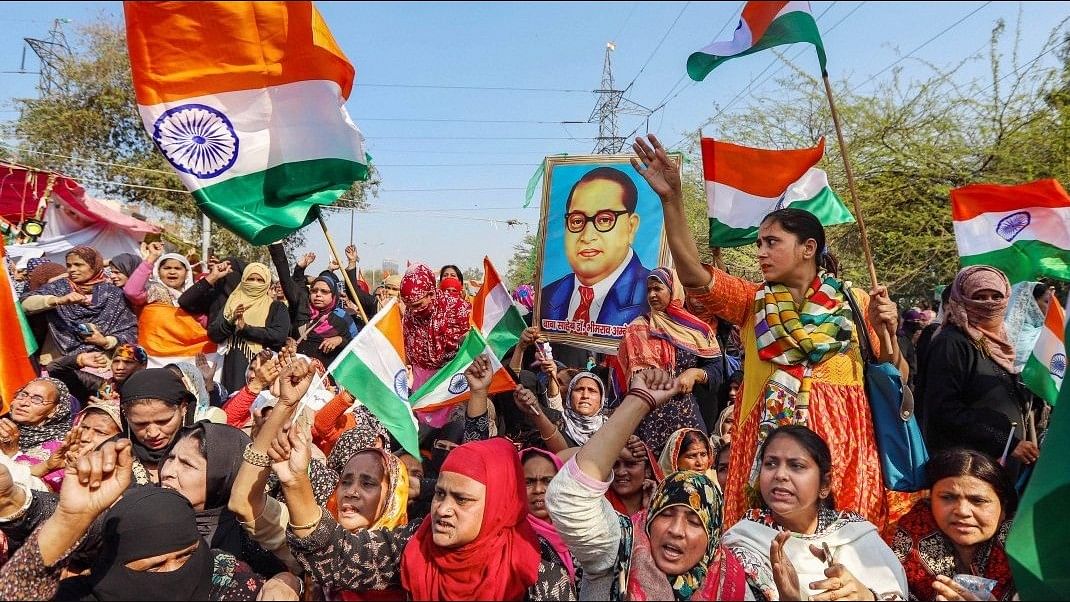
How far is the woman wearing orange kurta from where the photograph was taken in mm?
2764

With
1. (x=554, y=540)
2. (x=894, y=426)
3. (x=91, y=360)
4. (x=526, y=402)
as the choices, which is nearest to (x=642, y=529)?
(x=554, y=540)

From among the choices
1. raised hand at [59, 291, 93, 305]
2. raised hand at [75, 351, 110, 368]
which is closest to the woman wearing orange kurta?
raised hand at [75, 351, 110, 368]

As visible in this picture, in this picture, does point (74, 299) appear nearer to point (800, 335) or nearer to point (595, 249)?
point (595, 249)

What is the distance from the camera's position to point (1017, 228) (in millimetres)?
5117

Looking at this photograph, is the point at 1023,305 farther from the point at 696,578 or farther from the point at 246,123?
the point at 246,123

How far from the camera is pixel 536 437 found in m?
4.61

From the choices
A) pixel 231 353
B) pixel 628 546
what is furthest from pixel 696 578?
pixel 231 353

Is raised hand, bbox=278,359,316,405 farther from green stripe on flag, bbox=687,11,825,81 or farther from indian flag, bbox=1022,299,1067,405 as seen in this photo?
indian flag, bbox=1022,299,1067,405

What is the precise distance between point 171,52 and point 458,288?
17.2 feet

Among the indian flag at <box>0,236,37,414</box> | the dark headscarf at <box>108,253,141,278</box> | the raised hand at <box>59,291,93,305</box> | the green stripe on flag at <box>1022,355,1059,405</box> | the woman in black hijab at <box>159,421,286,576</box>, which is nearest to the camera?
the woman in black hijab at <box>159,421,286,576</box>

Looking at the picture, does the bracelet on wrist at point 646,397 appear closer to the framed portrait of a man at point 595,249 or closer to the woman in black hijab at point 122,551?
the woman in black hijab at point 122,551

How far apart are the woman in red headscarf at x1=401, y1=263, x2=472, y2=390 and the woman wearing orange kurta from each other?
2.55m

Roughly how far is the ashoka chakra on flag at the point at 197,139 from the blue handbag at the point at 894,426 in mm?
2744

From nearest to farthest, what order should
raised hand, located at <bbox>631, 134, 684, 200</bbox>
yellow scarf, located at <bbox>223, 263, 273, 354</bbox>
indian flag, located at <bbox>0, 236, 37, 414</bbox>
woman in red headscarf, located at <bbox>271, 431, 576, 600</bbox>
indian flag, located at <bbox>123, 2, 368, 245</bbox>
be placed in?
1. woman in red headscarf, located at <bbox>271, 431, 576, 600</bbox>
2. raised hand, located at <bbox>631, 134, 684, 200</bbox>
3. indian flag, located at <bbox>123, 2, 368, 245</bbox>
4. indian flag, located at <bbox>0, 236, 37, 414</bbox>
5. yellow scarf, located at <bbox>223, 263, 273, 354</bbox>
